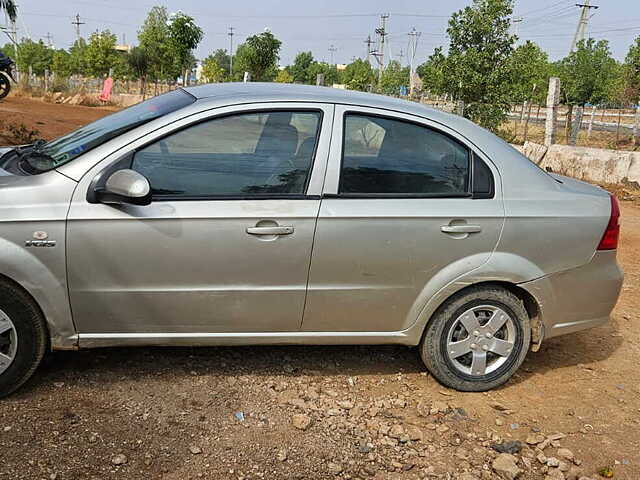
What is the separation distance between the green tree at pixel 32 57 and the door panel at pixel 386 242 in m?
66.0

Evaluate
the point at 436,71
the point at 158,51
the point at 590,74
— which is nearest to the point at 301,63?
the point at 158,51

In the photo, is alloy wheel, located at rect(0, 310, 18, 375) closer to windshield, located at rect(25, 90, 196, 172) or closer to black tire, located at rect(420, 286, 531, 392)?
windshield, located at rect(25, 90, 196, 172)

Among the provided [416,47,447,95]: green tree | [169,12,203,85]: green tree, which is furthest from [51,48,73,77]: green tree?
[416,47,447,95]: green tree

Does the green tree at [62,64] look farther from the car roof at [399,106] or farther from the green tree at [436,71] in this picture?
the car roof at [399,106]

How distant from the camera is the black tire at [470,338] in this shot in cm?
399

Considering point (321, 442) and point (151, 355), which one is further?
point (151, 355)

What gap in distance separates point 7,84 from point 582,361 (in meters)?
18.4

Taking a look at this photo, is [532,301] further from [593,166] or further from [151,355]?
[593,166]

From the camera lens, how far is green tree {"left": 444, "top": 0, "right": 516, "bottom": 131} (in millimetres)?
17453

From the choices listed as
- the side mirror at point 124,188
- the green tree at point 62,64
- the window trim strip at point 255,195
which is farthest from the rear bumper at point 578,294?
the green tree at point 62,64

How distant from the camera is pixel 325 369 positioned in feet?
14.2

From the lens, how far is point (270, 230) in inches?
142

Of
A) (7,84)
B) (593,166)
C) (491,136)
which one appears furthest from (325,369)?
(7,84)

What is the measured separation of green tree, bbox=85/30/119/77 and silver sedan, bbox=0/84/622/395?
Answer: 4833cm
